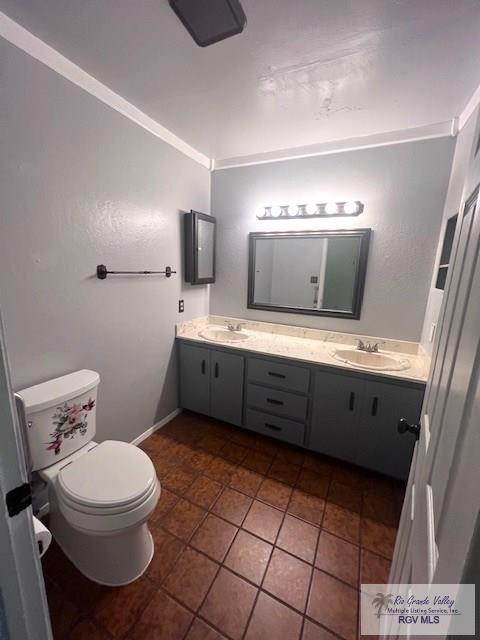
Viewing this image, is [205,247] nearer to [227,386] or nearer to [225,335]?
[225,335]

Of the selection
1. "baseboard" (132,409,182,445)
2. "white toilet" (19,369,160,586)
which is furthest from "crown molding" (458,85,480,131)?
"baseboard" (132,409,182,445)

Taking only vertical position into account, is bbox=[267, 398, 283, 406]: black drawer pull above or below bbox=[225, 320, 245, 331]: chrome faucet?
below

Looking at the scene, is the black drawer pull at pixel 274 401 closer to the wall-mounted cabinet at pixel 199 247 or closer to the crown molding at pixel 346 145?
the wall-mounted cabinet at pixel 199 247

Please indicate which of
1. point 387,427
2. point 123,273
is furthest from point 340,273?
point 123,273

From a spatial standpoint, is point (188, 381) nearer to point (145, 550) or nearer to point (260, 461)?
point (260, 461)

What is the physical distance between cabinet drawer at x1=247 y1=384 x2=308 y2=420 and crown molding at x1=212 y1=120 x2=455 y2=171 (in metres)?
1.89

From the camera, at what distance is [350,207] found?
1980 mm

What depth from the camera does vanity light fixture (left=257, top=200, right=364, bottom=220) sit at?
1.98 m

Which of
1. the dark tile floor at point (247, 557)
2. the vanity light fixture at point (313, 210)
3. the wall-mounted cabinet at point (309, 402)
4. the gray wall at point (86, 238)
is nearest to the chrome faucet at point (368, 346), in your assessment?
the wall-mounted cabinet at point (309, 402)

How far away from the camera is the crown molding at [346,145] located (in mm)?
1723

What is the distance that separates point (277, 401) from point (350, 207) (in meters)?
1.57

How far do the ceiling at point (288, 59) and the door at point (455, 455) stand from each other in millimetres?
924

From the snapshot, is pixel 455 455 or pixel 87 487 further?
pixel 87 487

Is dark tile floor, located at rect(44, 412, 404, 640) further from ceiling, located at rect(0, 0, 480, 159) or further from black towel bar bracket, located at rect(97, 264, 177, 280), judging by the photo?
ceiling, located at rect(0, 0, 480, 159)
